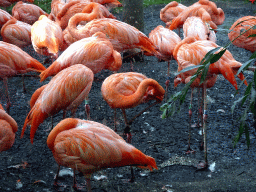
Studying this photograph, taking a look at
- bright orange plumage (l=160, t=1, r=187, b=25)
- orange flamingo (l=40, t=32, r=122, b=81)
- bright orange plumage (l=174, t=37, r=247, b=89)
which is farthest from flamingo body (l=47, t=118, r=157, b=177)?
bright orange plumage (l=160, t=1, r=187, b=25)

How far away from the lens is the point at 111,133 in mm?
2393

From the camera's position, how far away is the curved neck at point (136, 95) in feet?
9.57

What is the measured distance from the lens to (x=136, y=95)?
9.61ft

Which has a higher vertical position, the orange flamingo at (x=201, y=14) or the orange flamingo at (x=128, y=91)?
the orange flamingo at (x=201, y=14)

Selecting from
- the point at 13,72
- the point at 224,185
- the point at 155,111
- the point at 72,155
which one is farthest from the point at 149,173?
the point at 13,72

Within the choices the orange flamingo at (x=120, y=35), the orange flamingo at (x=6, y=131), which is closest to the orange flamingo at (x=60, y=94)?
the orange flamingo at (x=6, y=131)

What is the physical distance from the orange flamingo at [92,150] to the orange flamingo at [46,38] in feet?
6.93

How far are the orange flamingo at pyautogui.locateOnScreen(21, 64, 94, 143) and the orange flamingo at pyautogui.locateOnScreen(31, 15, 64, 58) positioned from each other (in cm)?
128

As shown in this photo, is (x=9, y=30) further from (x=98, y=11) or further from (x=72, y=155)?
(x=72, y=155)

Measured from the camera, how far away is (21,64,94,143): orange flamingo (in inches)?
112

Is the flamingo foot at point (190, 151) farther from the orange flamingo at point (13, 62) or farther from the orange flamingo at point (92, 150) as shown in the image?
the orange flamingo at point (13, 62)

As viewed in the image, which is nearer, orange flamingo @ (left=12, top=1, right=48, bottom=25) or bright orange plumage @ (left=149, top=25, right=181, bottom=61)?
bright orange plumage @ (left=149, top=25, right=181, bottom=61)

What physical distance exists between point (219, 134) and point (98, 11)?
2.50 meters

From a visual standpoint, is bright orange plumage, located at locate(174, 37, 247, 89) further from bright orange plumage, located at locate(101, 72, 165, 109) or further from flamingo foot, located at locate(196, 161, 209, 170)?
flamingo foot, located at locate(196, 161, 209, 170)
